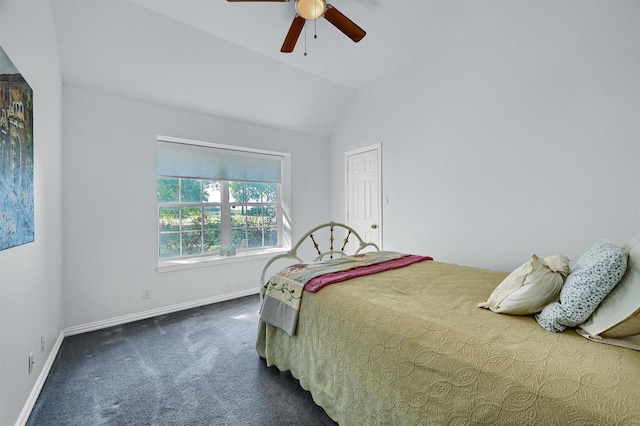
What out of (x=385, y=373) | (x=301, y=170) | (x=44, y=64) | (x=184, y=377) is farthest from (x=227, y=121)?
(x=385, y=373)

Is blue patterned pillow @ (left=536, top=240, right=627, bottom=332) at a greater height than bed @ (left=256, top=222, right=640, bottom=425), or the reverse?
blue patterned pillow @ (left=536, top=240, right=627, bottom=332)

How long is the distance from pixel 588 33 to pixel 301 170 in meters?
3.41

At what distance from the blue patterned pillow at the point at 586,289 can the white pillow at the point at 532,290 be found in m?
0.07

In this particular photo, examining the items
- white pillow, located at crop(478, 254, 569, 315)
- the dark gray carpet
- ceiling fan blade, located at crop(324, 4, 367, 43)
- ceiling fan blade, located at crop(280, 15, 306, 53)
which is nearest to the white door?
ceiling fan blade, located at crop(324, 4, 367, 43)

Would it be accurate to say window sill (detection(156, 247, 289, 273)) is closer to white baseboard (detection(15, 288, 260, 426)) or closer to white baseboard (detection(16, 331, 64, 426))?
white baseboard (detection(15, 288, 260, 426))

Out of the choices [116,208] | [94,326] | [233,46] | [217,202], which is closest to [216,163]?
[217,202]

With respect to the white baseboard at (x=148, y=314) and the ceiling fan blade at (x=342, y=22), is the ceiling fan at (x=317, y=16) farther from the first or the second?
the white baseboard at (x=148, y=314)

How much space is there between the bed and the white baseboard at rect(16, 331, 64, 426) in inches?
57.7

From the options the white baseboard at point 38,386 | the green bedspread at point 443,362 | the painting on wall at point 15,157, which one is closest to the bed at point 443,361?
the green bedspread at point 443,362

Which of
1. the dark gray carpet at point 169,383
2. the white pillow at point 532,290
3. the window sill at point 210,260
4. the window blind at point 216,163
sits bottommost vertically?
the dark gray carpet at point 169,383

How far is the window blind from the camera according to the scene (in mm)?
3441

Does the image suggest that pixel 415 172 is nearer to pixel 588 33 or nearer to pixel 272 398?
pixel 588 33

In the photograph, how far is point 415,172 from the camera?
3.48 metres

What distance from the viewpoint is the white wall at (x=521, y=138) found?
2102 mm
